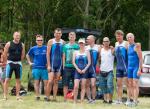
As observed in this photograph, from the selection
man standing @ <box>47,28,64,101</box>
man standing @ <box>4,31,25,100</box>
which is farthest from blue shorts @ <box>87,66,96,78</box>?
man standing @ <box>4,31,25,100</box>

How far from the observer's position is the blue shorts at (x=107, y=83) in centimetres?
1498

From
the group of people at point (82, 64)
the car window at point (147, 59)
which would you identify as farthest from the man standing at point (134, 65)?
the car window at point (147, 59)

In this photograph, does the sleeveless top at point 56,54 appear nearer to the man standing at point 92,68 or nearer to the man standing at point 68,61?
the man standing at point 68,61

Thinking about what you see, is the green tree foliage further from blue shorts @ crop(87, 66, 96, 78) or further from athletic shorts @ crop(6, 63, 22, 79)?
athletic shorts @ crop(6, 63, 22, 79)

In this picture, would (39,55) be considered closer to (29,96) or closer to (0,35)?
(29,96)

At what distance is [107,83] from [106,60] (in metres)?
0.66

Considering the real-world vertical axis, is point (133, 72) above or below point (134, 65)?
below

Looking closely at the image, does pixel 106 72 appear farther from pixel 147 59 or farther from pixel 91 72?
pixel 147 59

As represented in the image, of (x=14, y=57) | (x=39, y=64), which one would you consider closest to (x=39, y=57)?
(x=39, y=64)

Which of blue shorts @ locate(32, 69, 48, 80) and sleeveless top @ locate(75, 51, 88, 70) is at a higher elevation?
sleeveless top @ locate(75, 51, 88, 70)

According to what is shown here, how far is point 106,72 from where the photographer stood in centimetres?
1514

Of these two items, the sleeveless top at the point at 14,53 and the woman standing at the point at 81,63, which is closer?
the woman standing at the point at 81,63

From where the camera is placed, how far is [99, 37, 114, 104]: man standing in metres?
15.1

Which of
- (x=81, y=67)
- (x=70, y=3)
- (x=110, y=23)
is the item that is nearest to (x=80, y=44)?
(x=81, y=67)
